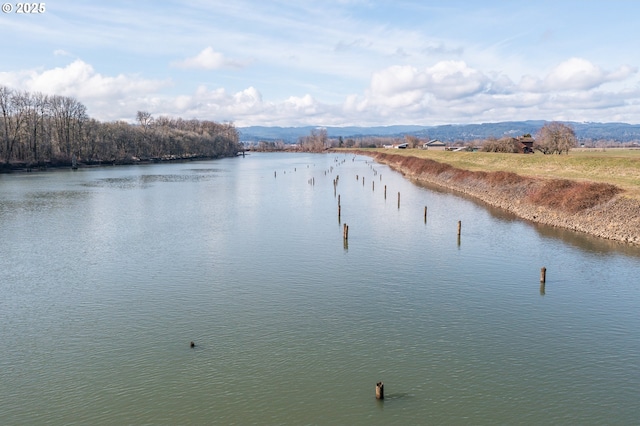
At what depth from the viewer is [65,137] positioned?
433ft

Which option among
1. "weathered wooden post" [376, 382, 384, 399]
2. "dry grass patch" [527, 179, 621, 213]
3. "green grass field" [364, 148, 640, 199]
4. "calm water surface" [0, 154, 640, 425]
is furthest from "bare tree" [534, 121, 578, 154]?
"weathered wooden post" [376, 382, 384, 399]

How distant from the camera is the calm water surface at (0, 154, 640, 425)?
16.3 m

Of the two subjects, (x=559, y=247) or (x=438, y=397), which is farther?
(x=559, y=247)

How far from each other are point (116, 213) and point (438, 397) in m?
47.6

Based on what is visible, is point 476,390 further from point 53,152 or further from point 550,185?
point 53,152

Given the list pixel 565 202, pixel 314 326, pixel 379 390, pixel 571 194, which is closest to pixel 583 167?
pixel 571 194

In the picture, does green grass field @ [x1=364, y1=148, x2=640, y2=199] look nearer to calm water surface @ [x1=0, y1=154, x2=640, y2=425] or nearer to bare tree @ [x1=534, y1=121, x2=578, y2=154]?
calm water surface @ [x1=0, y1=154, x2=640, y2=425]

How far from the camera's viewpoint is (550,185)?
55531 millimetres

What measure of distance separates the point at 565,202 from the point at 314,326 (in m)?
38.8

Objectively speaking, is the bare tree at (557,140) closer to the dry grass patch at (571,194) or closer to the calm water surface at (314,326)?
the dry grass patch at (571,194)

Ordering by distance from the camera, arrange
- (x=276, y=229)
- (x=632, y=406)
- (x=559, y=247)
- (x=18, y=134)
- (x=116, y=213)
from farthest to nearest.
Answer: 1. (x=18, y=134)
2. (x=116, y=213)
3. (x=276, y=229)
4. (x=559, y=247)
5. (x=632, y=406)

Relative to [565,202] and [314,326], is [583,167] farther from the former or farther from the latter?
[314,326]

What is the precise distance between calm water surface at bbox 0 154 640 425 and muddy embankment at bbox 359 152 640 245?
8.05 ft

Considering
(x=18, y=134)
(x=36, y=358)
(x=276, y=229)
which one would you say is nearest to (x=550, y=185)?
(x=276, y=229)
